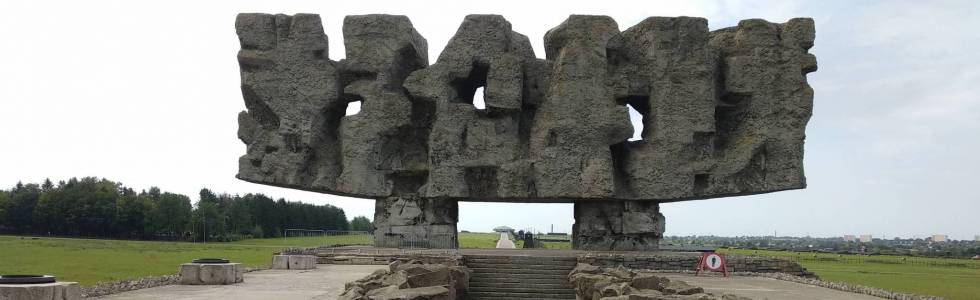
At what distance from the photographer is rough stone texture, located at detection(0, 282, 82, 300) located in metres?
8.52

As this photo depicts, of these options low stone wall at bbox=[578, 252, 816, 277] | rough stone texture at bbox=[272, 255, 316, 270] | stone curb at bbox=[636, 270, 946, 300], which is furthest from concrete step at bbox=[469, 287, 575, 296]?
rough stone texture at bbox=[272, 255, 316, 270]

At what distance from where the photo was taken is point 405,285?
32.7 feet

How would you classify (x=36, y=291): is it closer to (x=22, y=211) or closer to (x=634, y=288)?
(x=634, y=288)

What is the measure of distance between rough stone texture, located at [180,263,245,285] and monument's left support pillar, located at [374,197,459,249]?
8.94 m

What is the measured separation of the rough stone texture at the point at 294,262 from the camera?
685 inches

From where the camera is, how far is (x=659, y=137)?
69.7ft

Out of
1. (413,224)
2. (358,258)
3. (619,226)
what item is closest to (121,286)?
(358,258)

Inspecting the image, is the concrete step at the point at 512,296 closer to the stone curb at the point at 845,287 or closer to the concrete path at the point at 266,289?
the concrete path at the point at 266,289

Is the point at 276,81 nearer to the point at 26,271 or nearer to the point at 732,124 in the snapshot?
the point at 26,271

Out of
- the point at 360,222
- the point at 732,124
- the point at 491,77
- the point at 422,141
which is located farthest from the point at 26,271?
the point at 360,222

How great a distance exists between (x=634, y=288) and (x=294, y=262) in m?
9.84

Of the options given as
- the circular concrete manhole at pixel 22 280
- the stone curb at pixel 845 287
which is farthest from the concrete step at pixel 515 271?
the circular concrete manhole at pixel 22 280

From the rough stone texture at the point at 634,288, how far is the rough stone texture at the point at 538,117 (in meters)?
8.77

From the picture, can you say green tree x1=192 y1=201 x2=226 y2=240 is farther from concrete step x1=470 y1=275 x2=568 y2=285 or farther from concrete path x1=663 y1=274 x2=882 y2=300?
concrete path x1=663 y1=274 x2=882 y2=300
